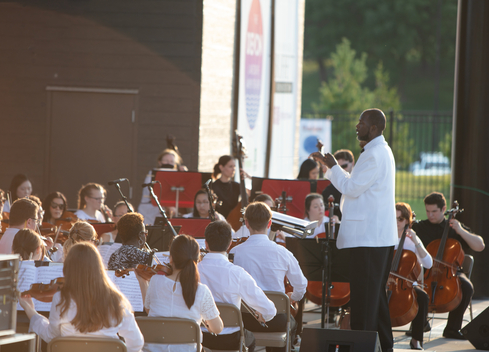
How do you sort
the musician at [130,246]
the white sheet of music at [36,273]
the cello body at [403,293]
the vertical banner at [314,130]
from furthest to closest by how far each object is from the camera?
the vertical banner at [314,130]
the cello body at [403,293]
the musician at [130,246]
the white sheet of music at [36,273]

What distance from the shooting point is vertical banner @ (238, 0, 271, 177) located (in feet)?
34.4

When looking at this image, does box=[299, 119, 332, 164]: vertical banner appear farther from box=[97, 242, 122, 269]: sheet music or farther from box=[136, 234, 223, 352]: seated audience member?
box=[136, 234, 223, 352]: seated audience member

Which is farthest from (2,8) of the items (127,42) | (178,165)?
(178,165)

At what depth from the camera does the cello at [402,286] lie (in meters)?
5.62

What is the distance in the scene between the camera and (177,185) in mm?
7738

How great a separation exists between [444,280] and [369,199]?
177cm

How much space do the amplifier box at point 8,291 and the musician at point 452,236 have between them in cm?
444

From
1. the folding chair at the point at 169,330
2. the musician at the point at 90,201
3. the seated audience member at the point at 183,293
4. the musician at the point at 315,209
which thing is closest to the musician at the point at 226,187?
the musician at the point at 315,209

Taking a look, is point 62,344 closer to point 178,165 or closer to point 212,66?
point 178,165

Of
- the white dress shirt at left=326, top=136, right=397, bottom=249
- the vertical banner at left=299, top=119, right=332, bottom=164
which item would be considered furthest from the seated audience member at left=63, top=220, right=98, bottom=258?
the vertical banner at left=299, top=119, right=332, bottom=164

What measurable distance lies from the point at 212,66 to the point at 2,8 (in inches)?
123

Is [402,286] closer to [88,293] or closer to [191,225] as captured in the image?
[191,225]

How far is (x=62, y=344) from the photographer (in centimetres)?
314

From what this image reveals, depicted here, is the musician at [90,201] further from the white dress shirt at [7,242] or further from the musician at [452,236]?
the musician at [452,236]
